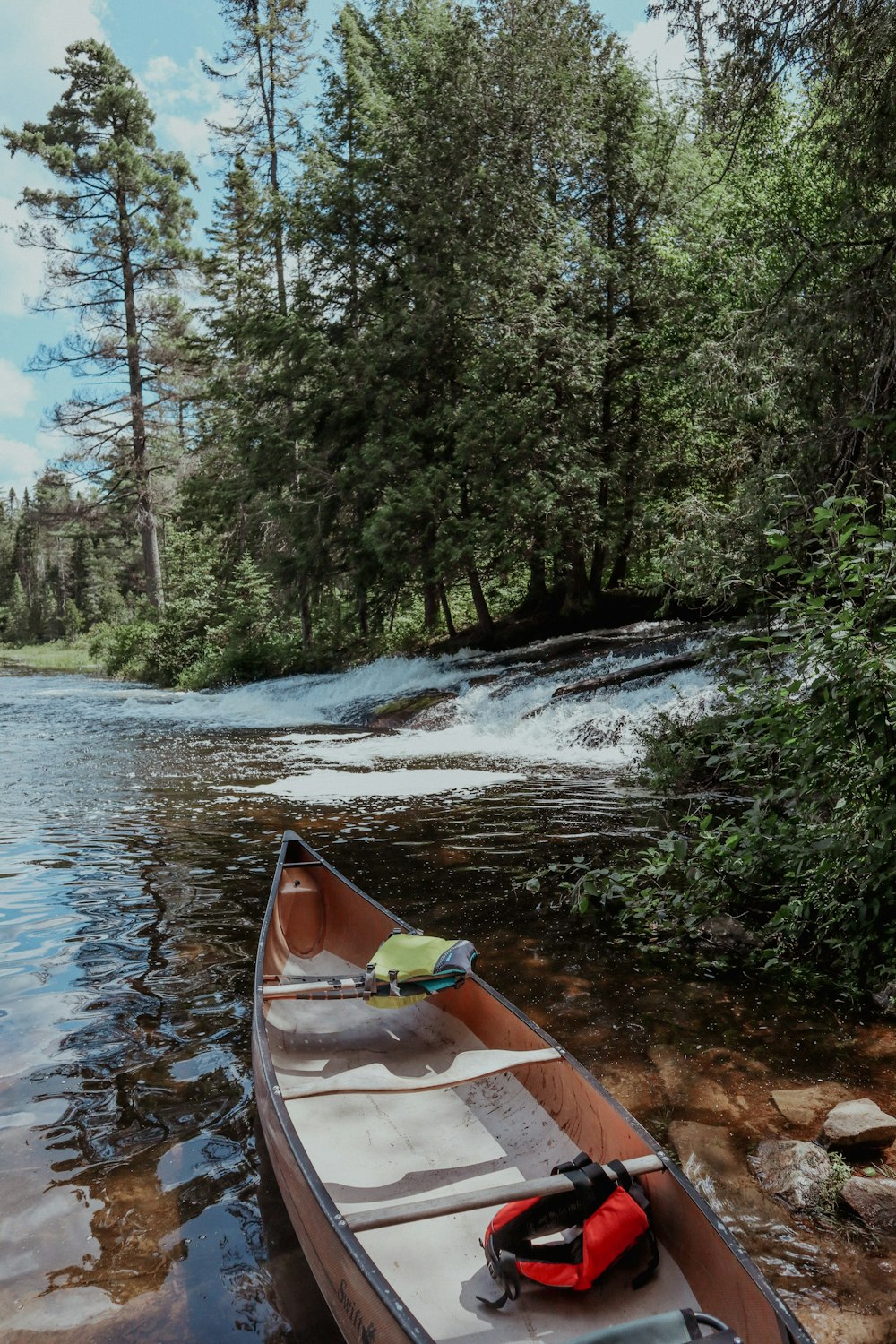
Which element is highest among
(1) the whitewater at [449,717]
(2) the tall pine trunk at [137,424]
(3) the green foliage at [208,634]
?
(2) the tall pine trunk at [137,424]

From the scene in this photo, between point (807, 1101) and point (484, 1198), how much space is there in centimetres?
178

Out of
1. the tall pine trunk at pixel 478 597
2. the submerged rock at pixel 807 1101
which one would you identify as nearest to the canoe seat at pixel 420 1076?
the submerged rock at pixel 807 1101

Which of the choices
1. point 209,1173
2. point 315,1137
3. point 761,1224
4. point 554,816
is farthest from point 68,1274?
point 554,816

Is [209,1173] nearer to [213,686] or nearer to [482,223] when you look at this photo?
[482,223]

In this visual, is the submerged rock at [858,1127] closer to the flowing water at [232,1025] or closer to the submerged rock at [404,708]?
the flowing water at [232,1025]

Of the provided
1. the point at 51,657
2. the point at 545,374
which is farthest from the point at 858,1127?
the point at 51,657

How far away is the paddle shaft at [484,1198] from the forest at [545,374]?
2140mm

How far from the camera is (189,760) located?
1341cm

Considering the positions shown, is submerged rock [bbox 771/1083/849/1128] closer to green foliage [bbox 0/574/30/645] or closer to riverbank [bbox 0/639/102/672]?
riverbank [bbox 0/639/102/672]

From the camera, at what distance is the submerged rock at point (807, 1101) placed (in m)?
3.65

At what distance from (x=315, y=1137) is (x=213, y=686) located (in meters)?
23.7

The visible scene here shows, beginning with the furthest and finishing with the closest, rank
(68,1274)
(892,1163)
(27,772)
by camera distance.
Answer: (27,772), (892,1163), (68,1274)

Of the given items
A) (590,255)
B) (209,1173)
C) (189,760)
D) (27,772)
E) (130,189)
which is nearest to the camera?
(209,1173)

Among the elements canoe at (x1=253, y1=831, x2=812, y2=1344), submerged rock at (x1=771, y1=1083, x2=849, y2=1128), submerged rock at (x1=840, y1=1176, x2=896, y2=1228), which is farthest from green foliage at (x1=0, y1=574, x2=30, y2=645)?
submerged rock at (x1=840, y1=1176, x2=896, y2=1228)
